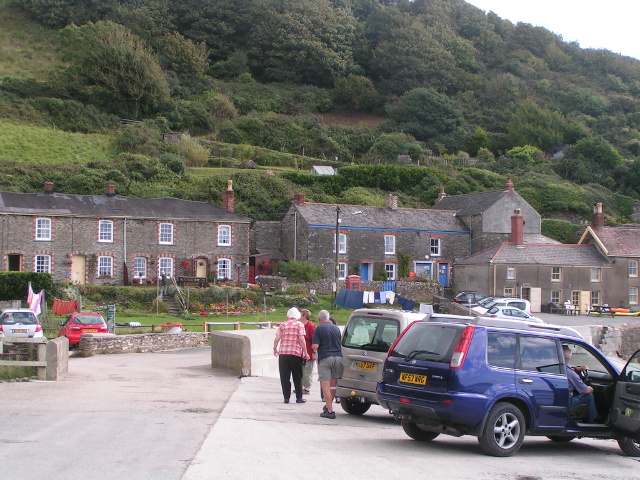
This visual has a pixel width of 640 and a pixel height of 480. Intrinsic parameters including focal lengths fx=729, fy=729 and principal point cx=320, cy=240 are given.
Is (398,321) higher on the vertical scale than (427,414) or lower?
higher

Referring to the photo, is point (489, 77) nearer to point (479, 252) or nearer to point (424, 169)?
point (424, 169)

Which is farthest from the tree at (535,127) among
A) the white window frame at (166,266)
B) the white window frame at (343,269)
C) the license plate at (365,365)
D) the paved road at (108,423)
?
the license plate at (365,365)

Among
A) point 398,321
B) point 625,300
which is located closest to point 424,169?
point 625,300

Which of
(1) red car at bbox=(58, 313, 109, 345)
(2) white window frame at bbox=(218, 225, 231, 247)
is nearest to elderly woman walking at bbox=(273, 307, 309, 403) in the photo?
(1) red car at bbox=(58, 313, 109, 345)

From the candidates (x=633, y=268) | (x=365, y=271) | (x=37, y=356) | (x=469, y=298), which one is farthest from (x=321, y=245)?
(x=37, y=356)

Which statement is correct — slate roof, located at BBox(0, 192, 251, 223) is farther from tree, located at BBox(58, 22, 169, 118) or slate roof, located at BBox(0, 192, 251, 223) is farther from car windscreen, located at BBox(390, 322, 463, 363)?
car windscreen, located at BBox(390, 322, 463, 363)

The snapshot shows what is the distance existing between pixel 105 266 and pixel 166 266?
3605 millimetres

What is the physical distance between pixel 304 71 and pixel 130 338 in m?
74.6

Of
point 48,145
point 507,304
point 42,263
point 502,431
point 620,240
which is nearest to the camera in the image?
point 502,431

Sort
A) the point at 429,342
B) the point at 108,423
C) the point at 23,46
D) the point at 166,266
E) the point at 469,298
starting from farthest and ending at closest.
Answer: the point at 23,46, the point at 166,266, the point at 469,298, the point at 108,423, the point at 429,342

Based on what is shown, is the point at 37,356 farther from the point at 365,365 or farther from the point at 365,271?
the point at 365,271

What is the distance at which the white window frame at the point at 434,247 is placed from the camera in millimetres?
51747

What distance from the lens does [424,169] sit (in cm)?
→ 6719

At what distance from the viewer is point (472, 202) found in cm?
5566
